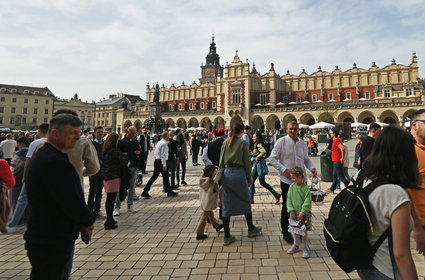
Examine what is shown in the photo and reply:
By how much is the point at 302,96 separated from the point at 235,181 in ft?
157

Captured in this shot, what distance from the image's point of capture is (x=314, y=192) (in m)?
4.34

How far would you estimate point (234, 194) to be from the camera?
161 inches

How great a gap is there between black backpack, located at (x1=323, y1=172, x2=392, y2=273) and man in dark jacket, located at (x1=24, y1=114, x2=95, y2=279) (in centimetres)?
175

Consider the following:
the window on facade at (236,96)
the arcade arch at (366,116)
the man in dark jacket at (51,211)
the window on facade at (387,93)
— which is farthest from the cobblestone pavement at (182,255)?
the window on facade at (387,93)

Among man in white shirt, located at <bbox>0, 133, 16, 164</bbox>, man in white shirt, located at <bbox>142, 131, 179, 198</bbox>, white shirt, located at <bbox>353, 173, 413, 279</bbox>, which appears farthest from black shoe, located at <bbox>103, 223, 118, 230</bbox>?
man in white shirt, located at <bbox>0, 133, 16, 164</bbox>

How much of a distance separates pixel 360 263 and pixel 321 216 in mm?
4039

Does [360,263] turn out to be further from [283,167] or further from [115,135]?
[115,135]

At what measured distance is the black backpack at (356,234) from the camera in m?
1.59

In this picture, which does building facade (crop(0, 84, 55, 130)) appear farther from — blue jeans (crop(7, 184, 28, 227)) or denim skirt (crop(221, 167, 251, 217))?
denim skirt (crop(221, 167, 251, 217))

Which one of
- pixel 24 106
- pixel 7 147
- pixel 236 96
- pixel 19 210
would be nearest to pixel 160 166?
pixel 19 210

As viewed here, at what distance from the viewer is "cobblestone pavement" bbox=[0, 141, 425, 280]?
10.4 ft

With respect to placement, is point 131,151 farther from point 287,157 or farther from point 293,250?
point 293,250

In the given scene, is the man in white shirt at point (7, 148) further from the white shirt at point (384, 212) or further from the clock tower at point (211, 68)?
the clock tower at point (211, 68)

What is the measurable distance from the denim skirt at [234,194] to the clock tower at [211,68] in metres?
73.4
